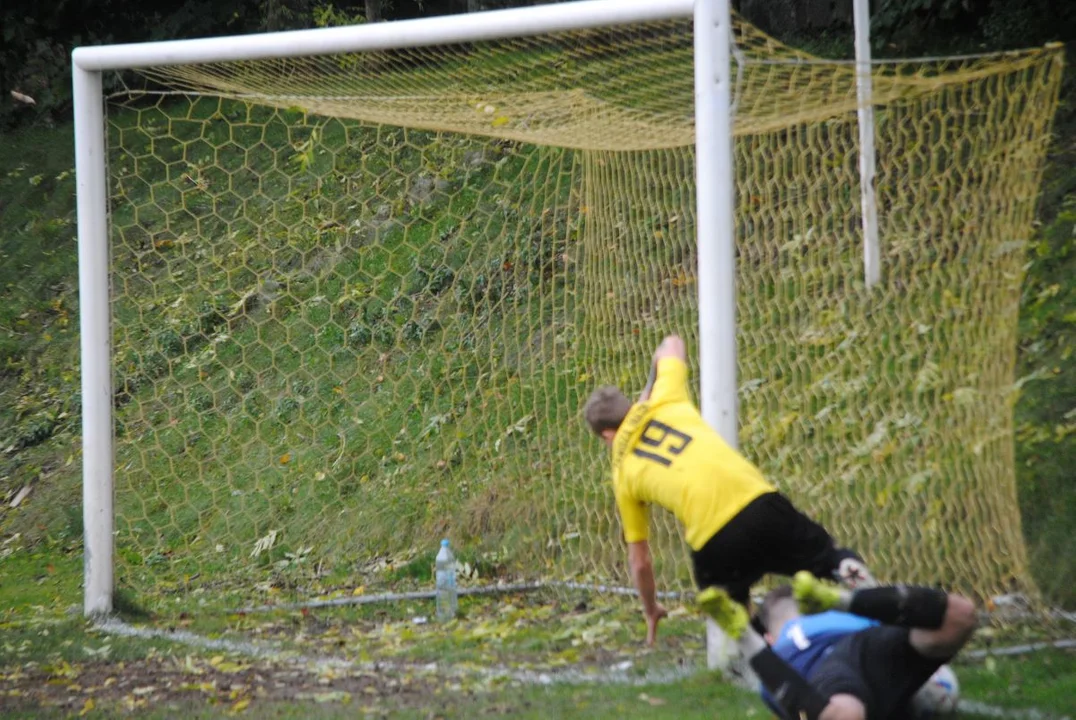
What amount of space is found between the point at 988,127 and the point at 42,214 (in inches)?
445

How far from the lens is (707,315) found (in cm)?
469

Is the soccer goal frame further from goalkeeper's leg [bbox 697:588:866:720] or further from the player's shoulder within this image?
goalkeeper's leg [bbox 697:588:866:720]

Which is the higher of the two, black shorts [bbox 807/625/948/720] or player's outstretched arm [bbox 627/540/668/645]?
player's outstretched arm [bbox 627/540/668/645]

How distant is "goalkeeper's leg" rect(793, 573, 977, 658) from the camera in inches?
131

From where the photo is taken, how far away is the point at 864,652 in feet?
11.5

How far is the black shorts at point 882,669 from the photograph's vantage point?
3.44m

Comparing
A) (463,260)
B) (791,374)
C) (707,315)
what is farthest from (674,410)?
(463,260)

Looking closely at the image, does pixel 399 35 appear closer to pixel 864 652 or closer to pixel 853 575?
pixel 853 575

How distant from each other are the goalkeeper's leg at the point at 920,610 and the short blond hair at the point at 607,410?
116cm

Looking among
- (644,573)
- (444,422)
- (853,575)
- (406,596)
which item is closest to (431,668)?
(644,573)

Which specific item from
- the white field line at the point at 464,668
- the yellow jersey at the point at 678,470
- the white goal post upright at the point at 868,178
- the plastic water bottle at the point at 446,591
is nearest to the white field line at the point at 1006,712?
the white field line at the point at 464,668

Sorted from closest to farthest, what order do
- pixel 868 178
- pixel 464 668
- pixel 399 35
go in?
pixel 464 668 < pixel 868 178 < pixel 399 35

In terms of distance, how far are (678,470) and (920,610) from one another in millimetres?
982

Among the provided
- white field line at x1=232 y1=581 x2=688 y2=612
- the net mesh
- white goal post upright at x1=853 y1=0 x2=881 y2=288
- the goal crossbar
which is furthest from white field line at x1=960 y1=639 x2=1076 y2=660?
the goal crossbar
